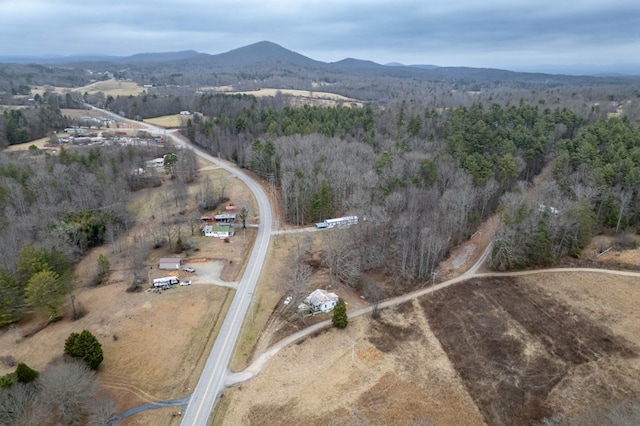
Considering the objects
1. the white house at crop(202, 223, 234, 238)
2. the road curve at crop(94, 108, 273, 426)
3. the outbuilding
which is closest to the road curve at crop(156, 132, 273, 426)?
the road curve at crop(94, 108, 273, 426)

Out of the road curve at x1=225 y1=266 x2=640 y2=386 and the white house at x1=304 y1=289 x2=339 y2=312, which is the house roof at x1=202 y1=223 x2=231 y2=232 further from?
the road curve at x1=225 y1=266 x2=640 y2=386

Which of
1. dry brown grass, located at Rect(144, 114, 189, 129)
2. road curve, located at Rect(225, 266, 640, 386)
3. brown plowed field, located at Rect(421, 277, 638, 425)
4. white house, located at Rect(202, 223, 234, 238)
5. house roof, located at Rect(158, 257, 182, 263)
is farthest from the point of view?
dry brown grass, located at Rect(144, 114, 189, 129)

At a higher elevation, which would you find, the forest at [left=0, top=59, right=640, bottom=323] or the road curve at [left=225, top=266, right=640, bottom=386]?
the forest at [left=0, top=59, right=640, bottom=323]

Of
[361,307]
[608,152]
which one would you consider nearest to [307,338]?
[361,307]

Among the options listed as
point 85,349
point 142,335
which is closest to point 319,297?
point 142,335

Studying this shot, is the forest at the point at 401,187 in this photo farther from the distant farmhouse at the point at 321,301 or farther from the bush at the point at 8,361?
the bush at the point at 8,361

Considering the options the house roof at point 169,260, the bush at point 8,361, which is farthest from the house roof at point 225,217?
the bush at point 8,361

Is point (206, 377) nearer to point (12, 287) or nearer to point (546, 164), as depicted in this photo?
point (12, 287)

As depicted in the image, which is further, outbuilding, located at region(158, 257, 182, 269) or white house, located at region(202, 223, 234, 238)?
white house, located at region(202, 223, 234, 238)
